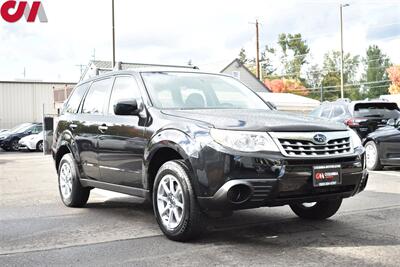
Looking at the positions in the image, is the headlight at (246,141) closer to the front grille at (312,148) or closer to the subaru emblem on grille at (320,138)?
the front grille at (312,148)

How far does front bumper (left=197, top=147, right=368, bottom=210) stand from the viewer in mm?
4664

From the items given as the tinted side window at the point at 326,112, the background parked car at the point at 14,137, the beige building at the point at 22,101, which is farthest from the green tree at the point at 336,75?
the tinted side window at the point at 326,112

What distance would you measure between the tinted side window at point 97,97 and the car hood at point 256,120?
1.51 m

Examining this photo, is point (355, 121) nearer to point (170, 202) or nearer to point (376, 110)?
point (376, 110)

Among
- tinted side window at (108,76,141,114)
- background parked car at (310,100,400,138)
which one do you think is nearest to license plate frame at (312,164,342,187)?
tinted side window at (108,76,141,114)

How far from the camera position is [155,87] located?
19.7ft

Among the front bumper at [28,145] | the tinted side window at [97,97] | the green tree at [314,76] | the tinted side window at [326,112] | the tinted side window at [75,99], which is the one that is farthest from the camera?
the green tree at [314,76]

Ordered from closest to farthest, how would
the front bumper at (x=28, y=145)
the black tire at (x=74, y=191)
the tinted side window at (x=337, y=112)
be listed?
the black tire at (x=74, y=191) → the tinted side window at (x=337, y=112) → the front bumper at (x=28, y=145)

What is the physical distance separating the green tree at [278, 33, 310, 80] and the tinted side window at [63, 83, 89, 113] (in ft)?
259

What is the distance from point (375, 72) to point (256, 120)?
91874mm

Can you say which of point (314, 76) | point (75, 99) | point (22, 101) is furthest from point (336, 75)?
point (75, 99)

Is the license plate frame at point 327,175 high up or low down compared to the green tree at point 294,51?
down

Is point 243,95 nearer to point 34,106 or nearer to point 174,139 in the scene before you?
point 174,139

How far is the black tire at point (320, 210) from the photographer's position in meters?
6.00
